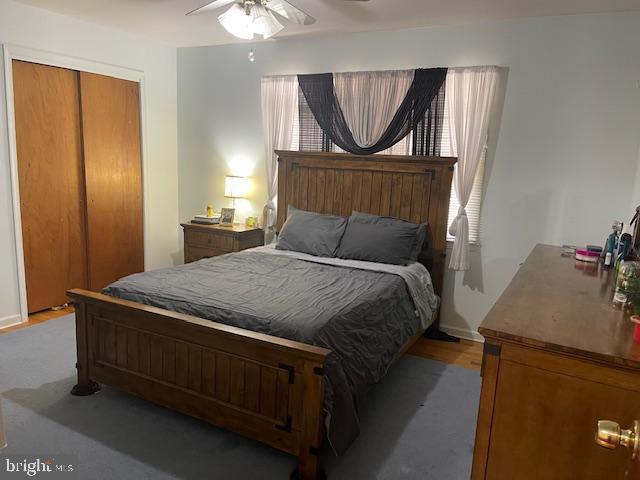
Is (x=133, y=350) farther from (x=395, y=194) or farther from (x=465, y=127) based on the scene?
(x=465, y=127)

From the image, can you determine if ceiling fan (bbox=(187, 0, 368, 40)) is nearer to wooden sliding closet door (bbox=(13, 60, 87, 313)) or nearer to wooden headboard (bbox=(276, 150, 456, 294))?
wooden headboard (bbox=(276, 150, 456, 294))

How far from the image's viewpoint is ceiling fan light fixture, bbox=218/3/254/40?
2.76 m

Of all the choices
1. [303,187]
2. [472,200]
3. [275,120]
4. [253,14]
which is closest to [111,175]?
[275,120]

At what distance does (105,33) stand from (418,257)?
129 inches

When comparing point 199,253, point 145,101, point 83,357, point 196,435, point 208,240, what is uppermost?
point 145,101

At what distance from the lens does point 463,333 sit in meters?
3.84

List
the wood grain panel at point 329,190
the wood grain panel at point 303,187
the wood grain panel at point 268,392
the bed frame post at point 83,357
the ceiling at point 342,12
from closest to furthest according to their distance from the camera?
the wood grain panel at point 268,392, the bed frame post at point 83,357, the ceiling at point 342,12, the wood grain panel at point 329,190, the wood grain panel at point 303,187

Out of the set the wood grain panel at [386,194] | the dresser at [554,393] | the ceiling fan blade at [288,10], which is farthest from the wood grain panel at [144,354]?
the wood grain panel at [386,194]

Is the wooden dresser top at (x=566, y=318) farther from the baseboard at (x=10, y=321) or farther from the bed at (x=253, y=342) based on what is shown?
the baseboard at (x=10, y=321)

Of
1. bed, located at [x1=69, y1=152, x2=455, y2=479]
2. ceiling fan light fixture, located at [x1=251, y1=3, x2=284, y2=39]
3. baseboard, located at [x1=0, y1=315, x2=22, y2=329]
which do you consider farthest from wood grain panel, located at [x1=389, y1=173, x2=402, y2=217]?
baseboard, located at [x1=0, y1=315, x2=22, y2=329]

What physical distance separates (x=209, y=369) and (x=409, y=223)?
6.46 ft

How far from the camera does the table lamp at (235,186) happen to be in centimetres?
450

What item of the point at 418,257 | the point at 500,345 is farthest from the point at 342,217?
the point at 500,345

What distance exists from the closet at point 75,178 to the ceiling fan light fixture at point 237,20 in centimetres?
183
